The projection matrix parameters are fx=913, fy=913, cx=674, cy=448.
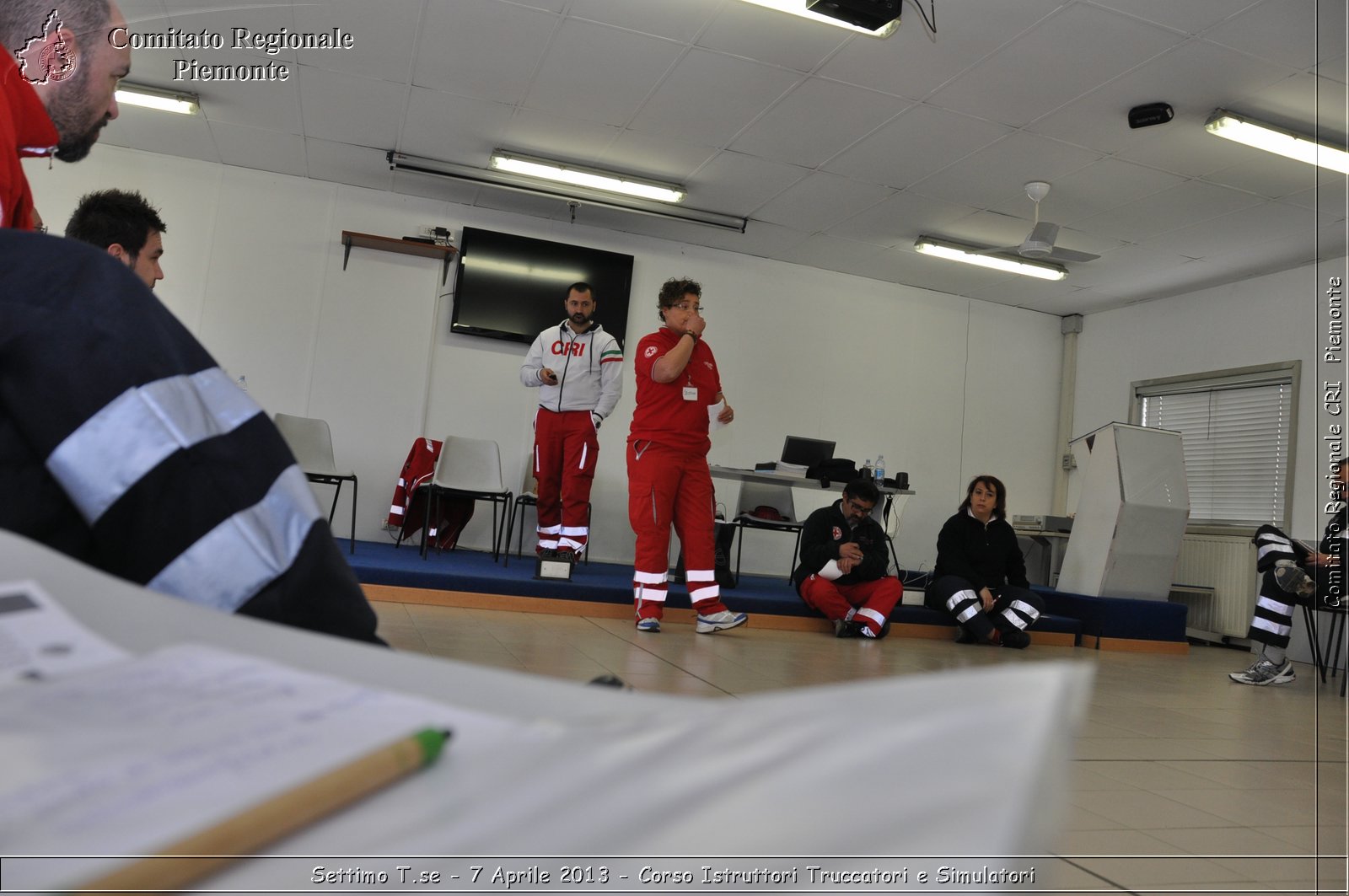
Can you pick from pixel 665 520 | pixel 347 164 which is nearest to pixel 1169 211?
pixel 665 520

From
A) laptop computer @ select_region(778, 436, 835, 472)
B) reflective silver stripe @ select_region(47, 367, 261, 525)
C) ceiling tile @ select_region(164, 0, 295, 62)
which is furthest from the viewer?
laptop computer @ select_region(778, 436, 835, 472)

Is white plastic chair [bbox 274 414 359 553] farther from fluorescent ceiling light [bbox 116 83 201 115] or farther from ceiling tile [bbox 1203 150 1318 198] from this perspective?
ceiling tile [bbox 1203 150 1318 198]

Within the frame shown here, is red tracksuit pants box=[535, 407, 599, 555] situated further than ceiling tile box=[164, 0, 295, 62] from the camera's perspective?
Yes

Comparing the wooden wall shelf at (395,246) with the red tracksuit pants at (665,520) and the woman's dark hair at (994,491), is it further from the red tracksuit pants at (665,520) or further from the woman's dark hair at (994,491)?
the woman's dark hair at (994,491)

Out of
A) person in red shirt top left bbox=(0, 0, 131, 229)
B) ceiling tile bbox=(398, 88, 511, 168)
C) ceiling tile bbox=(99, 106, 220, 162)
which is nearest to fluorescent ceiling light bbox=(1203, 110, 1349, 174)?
ceiling tile bbox=(398, 88, 511, 168)

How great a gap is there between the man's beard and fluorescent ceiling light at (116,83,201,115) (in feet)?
17.1

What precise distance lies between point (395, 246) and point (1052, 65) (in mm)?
5031

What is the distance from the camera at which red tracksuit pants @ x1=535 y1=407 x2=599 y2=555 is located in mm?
5547

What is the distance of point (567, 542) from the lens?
545 cm

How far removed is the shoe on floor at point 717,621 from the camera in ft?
15.5

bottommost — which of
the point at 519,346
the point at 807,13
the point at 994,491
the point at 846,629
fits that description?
the point at 846,629

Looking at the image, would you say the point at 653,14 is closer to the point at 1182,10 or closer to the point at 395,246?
the point at 1182,10

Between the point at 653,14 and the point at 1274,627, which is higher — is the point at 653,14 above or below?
above

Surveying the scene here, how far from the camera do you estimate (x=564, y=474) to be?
566cm
